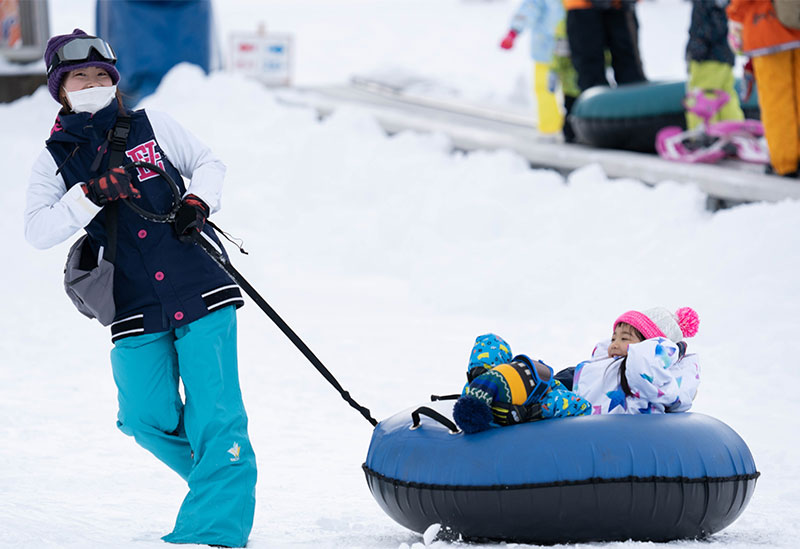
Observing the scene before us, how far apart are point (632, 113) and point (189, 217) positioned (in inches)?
237

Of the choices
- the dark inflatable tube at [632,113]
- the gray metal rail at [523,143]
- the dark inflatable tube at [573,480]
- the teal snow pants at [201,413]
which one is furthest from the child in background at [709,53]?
the teal snow pants at [201,413]

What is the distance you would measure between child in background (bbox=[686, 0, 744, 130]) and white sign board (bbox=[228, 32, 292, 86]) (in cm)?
722

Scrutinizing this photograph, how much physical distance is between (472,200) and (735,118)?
218 centimetres

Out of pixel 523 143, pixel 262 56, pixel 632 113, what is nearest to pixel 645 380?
pixel 632 113

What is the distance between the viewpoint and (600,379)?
3.61 m

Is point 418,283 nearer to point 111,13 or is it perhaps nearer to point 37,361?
point 37,361

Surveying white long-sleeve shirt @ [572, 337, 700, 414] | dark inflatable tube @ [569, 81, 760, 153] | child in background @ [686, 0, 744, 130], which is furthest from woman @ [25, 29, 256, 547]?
dark inflatable tube @ [569, 81, 760, 153]

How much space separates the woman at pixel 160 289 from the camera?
10.4 ft

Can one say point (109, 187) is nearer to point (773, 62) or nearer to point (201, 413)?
point (201, 413)

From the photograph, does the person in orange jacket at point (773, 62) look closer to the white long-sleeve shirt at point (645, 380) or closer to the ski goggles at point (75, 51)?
the white long-sleeve shirt at point (645, 380)

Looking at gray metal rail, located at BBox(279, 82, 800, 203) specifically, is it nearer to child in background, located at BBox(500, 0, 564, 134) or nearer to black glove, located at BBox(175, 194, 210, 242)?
child in background, located at BBox(500, 0, 564, 134)

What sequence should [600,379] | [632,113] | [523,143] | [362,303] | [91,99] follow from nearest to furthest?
[91,99], [600,379], [362,303], [632,113], [523,143]

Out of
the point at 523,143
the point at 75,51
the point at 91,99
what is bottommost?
the point at 523,143

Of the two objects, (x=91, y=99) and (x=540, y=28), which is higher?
(x=91, y=99)
